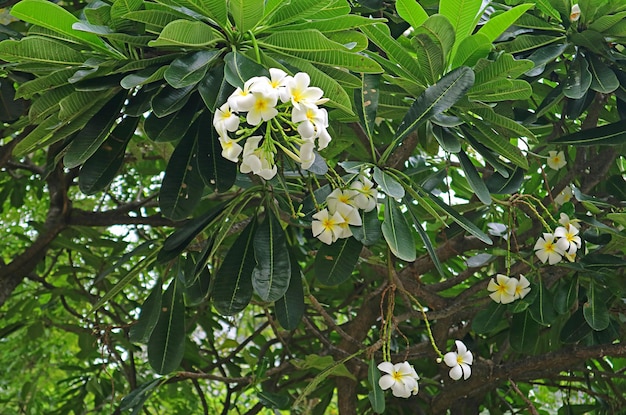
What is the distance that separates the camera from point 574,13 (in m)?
1.45

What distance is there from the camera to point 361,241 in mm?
1262

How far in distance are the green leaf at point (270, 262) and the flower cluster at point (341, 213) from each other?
0.10 m

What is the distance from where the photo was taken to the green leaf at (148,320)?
1572mm

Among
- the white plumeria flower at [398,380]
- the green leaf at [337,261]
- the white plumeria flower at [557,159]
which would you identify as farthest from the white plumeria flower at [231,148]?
the white plumeria flower at [557,159]

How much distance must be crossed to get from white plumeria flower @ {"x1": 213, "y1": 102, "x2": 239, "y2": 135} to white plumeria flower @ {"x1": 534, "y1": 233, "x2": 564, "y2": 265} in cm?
75

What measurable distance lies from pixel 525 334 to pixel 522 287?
0.74ft

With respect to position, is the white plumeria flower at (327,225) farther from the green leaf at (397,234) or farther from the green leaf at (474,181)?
the green leaf at (474,181)

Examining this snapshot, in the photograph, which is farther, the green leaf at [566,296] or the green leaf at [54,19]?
the green leaf at [566,296]

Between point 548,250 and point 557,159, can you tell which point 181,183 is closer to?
point 548,250

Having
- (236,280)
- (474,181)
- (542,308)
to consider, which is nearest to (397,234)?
(474,181)

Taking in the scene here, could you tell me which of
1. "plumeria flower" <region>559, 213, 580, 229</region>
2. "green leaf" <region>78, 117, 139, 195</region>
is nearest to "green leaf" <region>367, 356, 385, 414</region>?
"plumeria flower" <region>559, 213, 580, 229</region>

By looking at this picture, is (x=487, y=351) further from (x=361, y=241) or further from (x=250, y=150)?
(x=250, y=150)

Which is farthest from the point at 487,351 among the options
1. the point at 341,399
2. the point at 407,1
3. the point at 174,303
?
the point at 407,1

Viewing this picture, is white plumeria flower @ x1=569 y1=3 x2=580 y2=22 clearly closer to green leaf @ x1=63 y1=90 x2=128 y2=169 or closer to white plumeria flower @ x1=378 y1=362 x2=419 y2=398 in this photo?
white plumeria flower @ x1=378 y1=362 x2=419 y2=398
